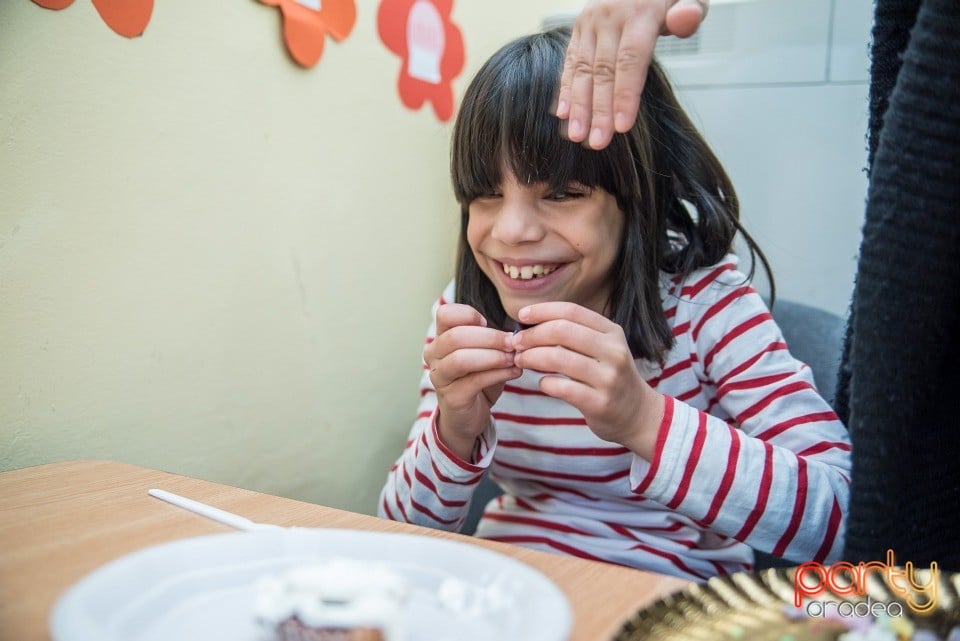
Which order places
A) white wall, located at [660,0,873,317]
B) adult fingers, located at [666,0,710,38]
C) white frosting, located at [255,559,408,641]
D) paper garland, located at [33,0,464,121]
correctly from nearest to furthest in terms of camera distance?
1. white frosting, located at [255,559,408,641]
2. adult fingers, located at [666,0,710,38]
3. paper garland, located at [33,0,464,121]
4. white wall, located at [660,0,873,317]

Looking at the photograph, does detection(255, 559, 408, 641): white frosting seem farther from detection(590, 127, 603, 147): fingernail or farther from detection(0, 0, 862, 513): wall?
detection(0, 0, 862, 513): wall

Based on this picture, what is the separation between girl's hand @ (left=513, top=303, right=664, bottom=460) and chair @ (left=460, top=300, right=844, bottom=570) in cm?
43

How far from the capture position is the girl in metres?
0.73

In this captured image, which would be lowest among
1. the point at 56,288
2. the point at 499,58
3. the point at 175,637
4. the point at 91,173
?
the point at 175,637

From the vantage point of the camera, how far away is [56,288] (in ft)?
2.74

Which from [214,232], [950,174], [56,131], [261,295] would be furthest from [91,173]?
[950,174]

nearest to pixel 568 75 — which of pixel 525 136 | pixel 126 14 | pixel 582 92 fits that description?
pixel 582 92

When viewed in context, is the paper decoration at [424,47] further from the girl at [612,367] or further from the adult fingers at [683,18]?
the adult fingers at [683,18]

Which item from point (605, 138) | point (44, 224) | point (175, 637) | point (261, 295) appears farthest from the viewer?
point (261, 295)

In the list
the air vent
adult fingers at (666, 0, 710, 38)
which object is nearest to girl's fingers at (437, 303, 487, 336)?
adult fingers at (666, 0, 710, 38)

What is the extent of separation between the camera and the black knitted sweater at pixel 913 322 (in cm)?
46

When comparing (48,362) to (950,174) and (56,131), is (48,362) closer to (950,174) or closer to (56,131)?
(56,131)

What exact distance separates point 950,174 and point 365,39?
972 millimetres

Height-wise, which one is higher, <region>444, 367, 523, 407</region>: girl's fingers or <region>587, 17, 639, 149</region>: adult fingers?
<region>587, 17, 639, 149</region>: adult fingers
